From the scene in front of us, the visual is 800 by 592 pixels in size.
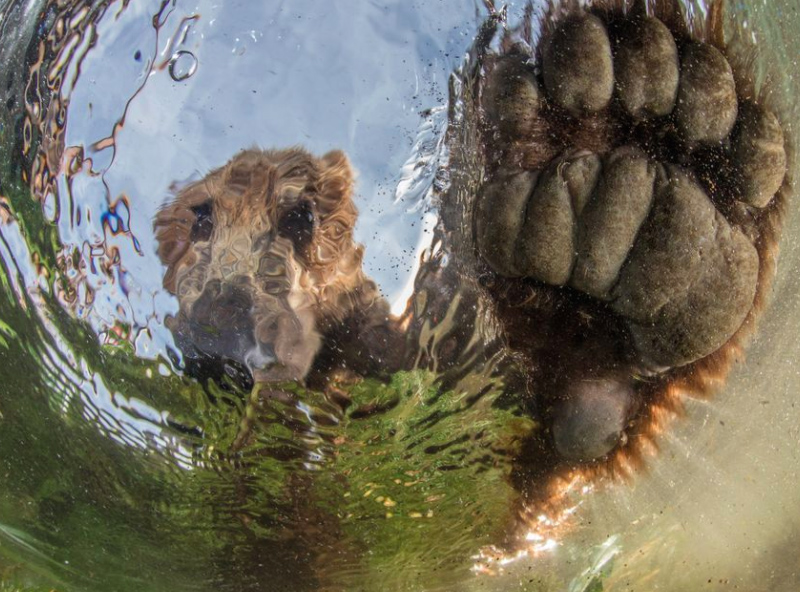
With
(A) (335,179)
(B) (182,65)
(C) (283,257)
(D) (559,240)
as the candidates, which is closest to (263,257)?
(C) (283,257)

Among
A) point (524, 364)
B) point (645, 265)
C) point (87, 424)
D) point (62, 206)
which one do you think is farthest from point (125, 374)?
point (645, 265)

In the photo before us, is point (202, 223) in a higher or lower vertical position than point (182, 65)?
lower

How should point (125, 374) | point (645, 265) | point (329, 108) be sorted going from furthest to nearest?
point (125, 374) → point (329, 108) → point (645, 265)

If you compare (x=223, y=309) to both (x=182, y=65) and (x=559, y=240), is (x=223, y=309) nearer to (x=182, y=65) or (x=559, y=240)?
(x=182, y=65)

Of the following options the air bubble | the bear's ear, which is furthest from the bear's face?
the air bubble

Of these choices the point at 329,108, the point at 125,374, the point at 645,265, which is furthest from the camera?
the point at 125,374

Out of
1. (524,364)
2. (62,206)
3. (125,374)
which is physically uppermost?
(62,206)

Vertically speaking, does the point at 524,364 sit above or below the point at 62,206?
below

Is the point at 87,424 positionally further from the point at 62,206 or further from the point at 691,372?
the point at 691,372
